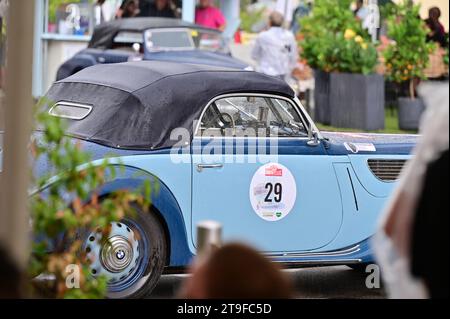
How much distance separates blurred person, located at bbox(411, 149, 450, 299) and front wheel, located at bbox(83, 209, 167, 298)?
395 centimetres

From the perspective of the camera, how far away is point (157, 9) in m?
21.7

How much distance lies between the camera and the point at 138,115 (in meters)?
8.16

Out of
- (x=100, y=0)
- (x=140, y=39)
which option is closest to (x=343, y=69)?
(x=140, y=39)

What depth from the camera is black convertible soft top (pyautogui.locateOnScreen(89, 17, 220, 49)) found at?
1877cm

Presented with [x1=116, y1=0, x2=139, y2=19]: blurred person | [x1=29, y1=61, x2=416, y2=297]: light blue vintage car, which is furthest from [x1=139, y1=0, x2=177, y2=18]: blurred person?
[x1=29, y1=61, x2=416, y2=297]: light blue vintage car

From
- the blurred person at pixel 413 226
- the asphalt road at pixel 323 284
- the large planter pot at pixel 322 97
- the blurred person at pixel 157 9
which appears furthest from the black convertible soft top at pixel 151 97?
the blurred person at pixel 157 9

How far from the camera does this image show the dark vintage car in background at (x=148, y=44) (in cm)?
1822

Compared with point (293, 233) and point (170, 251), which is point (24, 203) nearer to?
point (170, 251)

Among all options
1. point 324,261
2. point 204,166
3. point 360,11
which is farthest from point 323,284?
point 360,11

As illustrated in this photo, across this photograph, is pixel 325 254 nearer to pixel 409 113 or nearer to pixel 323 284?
pixel 323 284

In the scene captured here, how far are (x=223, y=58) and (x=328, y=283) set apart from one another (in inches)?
369

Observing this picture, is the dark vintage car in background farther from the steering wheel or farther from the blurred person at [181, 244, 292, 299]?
the blurred person at [181, 244, 292, 299]

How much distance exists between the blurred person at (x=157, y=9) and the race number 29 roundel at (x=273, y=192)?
1379 cm

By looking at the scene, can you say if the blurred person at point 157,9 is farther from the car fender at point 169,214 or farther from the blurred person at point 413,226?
the blurred person at point 413,226
